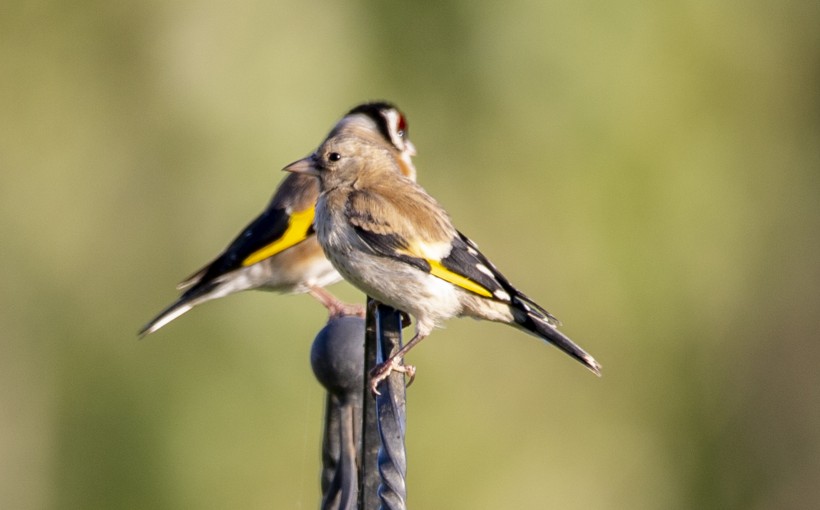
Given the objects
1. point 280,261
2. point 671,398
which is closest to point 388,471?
point 280,261

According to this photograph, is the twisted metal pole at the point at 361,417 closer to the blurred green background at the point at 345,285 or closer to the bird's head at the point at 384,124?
the bird's head at the point at 384,124

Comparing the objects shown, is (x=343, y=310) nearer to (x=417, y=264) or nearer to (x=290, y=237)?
(x=290, y=237)

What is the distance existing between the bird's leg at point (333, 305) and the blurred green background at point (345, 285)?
1.40 feet

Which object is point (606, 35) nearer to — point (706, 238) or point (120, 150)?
point (706, 238)

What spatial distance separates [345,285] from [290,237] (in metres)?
1.07

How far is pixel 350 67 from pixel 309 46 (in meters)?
0.25

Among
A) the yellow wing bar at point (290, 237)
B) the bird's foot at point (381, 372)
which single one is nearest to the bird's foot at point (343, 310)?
the yellow wing bar at point (290, 237)

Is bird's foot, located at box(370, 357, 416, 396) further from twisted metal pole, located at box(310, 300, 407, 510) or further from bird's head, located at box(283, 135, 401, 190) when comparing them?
bird's head, located at box(283, 135, 401, 190)

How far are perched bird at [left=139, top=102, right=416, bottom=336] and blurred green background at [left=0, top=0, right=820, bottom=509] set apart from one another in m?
0.49

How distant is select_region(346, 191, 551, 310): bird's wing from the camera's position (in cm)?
373

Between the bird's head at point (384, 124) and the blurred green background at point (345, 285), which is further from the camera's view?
the blurred green background at point (345, 285)

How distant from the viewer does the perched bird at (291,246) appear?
5105 mm

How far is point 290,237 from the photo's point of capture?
208 inches

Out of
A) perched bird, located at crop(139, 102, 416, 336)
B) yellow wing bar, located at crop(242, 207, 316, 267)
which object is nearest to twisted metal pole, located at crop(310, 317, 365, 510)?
perched bird, located at crop(139, 102, 416, 336)
